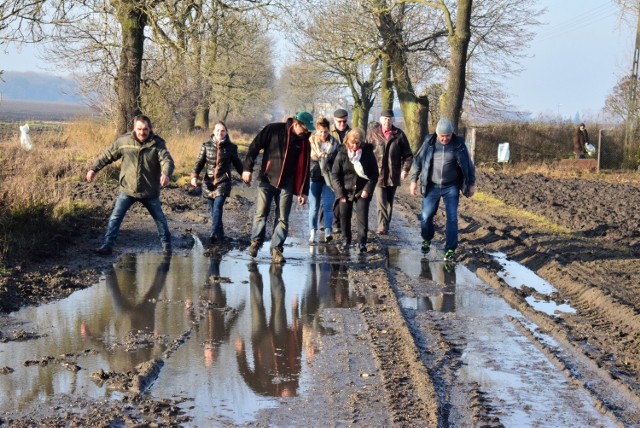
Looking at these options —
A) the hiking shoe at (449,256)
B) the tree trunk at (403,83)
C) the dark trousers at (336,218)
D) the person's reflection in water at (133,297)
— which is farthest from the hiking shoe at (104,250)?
the tree trunk at (403,83)

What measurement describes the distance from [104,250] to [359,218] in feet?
11.7

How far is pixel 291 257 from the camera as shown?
1272 cm

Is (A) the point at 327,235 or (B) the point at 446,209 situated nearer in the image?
(B) the point at 446,209

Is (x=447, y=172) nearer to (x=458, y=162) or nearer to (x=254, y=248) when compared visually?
(x=458, y=162)

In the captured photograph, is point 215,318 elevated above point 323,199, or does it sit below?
below

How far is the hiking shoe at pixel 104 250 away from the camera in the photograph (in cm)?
1220

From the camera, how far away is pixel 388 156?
578 inches

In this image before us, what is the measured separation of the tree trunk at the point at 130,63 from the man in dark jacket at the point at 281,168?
11.3 metres

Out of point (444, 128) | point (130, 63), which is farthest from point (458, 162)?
point (130, 63)

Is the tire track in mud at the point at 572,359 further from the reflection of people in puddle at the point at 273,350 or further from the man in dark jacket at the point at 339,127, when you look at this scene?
the man in dark jacket at the point at 339,127

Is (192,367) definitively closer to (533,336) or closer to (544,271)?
(533,336)

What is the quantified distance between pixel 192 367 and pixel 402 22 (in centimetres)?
2985

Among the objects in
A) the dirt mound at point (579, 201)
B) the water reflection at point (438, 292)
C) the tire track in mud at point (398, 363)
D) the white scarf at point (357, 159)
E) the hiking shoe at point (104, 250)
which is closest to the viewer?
the tire track in mud at point (398, 363)

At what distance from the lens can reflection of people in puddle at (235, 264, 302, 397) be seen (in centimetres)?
672
